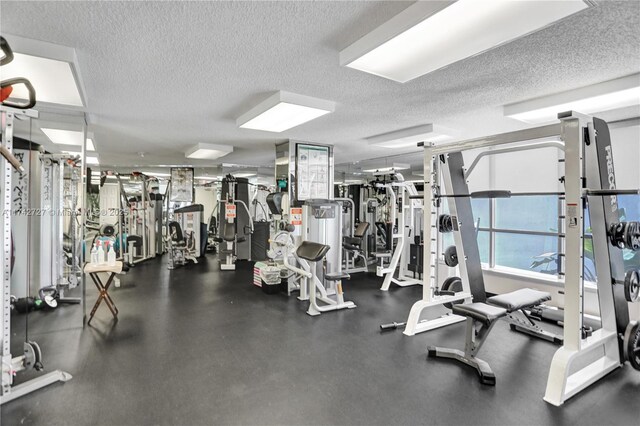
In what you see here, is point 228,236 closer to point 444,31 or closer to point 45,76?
point 45,76

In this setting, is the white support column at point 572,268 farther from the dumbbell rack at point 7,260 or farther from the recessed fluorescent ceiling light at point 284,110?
the dumbbell rack at point 7,260

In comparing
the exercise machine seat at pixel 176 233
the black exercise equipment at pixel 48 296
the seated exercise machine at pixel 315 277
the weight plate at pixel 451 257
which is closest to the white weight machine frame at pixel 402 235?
the seated exercise machine at pixel 315 277

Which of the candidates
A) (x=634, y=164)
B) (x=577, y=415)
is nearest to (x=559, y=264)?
(x=634, y=164)

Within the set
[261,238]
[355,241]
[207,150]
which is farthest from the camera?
[261,238]

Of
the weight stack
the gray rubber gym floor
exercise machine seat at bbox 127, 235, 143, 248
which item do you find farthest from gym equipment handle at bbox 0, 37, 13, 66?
the weight stack

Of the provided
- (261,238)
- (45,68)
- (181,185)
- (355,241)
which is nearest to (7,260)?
(45,68)

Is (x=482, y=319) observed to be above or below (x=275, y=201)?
below

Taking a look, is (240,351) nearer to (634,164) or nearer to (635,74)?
(635,74)

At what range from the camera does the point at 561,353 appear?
231 centimetres

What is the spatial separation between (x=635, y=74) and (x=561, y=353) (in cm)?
221

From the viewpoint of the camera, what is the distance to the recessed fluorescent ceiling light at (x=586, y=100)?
2.59 metres

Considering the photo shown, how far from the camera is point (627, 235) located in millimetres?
2402

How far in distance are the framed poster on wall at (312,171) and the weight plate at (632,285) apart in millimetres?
3792

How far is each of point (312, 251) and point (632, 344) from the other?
309 cm
